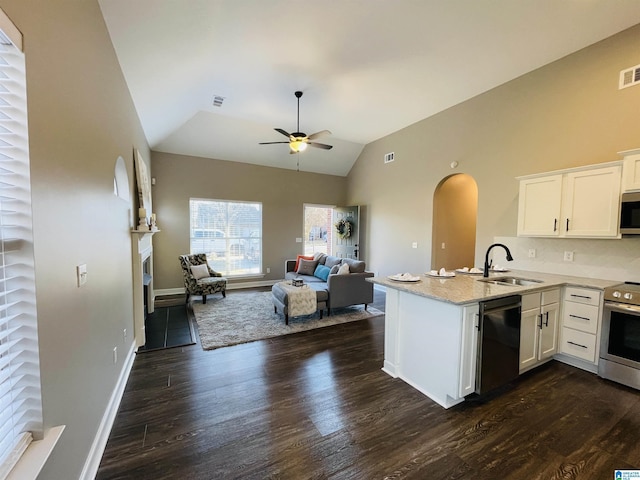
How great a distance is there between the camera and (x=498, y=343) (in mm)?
2424

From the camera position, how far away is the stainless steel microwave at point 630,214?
8.77 feet

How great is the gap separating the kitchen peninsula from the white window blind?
2.43 m

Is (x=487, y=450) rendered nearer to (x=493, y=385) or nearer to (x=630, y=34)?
(x=493, y=385)

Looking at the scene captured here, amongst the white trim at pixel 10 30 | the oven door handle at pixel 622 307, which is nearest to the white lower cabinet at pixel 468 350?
the oven door handle at pixel 622 307

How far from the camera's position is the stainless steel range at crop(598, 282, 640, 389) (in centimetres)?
255

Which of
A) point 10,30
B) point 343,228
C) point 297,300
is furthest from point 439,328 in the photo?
point 343,228

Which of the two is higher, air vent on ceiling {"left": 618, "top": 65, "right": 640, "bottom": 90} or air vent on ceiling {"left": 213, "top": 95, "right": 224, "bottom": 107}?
air vent on ceiling {"left": 213, "top": 95, "right": 224, "bottom": 107}

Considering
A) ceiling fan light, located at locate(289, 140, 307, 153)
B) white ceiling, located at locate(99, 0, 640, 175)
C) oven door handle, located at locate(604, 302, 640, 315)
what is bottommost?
oven door handle, located at locate(604, 302, 640, 315)

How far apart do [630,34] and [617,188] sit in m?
1.78

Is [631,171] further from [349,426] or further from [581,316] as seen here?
[349,426]

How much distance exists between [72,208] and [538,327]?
4.15m

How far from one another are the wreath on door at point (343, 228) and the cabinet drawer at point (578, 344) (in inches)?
196

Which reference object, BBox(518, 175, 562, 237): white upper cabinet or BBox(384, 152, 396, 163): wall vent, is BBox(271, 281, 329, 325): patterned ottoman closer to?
BBox(518, 175, 562, 237): white upper cabinet

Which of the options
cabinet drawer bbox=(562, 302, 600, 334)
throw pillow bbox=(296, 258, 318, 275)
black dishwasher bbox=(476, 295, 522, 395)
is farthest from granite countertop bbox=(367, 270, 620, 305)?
throw pillow bbox=(296, 258, 318, 275)
